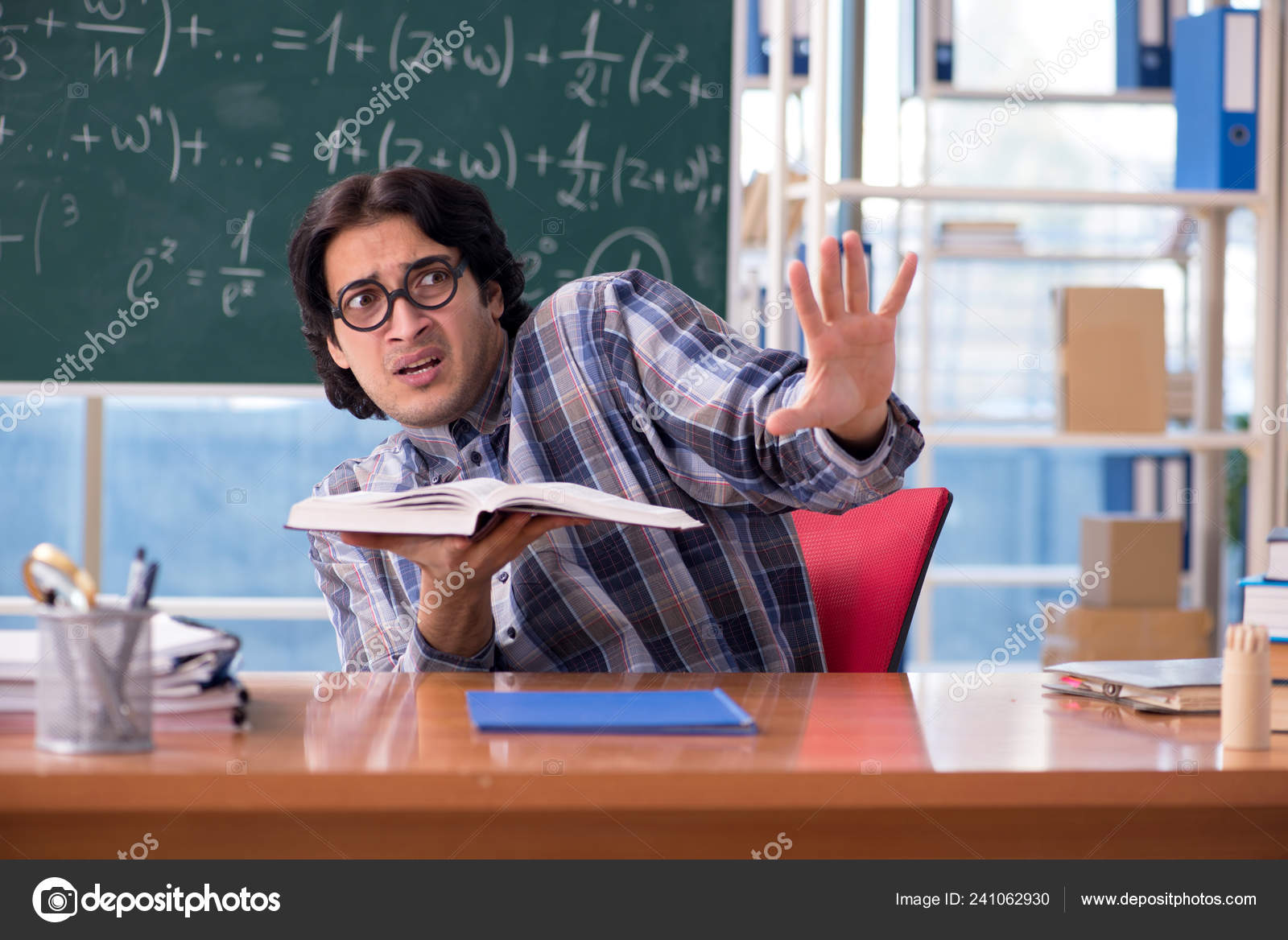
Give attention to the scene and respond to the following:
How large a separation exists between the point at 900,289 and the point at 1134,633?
2.02 meters

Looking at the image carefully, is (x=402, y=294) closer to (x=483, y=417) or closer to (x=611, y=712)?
(x=483, y=417)

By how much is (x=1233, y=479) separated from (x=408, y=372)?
2.94 meters

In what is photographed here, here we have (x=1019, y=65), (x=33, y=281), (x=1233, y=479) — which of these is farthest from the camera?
(x=1019, y=65)

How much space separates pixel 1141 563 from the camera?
283 centimetres

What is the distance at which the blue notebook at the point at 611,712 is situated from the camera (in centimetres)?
85

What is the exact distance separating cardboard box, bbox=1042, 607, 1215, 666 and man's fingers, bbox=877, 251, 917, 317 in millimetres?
1934

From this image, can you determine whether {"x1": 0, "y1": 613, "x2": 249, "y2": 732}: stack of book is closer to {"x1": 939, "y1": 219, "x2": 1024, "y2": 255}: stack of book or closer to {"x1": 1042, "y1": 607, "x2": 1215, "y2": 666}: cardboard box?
{"x1": 1042, "y1": 607, "x2": 1215, "y2": 666}: cardboard box

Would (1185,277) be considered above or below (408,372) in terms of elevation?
above

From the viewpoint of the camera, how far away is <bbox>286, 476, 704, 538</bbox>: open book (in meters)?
0.92

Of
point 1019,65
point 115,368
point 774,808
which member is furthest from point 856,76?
point 774,808

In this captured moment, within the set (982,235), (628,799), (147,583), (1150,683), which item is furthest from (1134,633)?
(147,583)

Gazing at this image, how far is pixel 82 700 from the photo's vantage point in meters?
0.76

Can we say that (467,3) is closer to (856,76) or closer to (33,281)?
(856,76)

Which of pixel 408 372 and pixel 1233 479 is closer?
pixel 408 372
